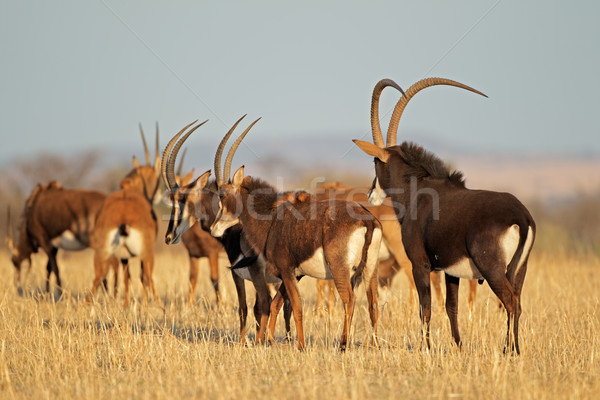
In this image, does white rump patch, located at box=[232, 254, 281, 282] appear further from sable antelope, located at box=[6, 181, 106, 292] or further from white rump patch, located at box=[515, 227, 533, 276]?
sable antelope, located at box=[6, 181, 106, 292]

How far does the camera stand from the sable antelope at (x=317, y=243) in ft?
30.1

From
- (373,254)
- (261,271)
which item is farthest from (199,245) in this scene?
(373,254)

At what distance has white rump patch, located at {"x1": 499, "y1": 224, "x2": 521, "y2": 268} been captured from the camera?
7945 mm

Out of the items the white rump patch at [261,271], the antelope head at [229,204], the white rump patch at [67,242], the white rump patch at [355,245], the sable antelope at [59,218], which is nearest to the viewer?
the white rump patch at [355,245]

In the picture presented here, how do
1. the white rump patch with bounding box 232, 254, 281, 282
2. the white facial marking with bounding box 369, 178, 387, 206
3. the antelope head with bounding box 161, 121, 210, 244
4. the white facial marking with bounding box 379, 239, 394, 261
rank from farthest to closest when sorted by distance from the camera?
the white facial marking with bounding box 379, 239, 394, 261 → the antelope head with bounding box 161, 121, 210, 244 → the white rump patch with bounding box 232, 254, 281, 282 → the white facial marking with bounding box 369, 178, 387, 206

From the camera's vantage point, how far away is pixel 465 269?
841 cm

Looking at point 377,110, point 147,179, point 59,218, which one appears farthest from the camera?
point 147,179

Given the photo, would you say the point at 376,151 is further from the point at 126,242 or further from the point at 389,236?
the point at 126,242

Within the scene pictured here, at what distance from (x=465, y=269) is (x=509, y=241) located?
70 centimetres

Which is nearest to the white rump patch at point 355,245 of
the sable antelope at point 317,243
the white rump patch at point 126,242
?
the sable antelope at point 317,243

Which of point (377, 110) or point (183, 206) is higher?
point (377, 110)

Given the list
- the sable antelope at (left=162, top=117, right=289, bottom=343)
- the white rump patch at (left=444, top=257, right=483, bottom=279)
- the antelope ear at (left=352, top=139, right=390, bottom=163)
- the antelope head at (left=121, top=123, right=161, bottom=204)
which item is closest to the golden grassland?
the sable antelope at (left=162, top=117, right=289, bottom=343)

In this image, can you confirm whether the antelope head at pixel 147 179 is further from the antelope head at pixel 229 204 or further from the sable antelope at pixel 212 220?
the antelope head at pixel 229 204

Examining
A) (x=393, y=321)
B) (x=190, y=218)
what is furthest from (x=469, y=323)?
(x=190, y=218)
